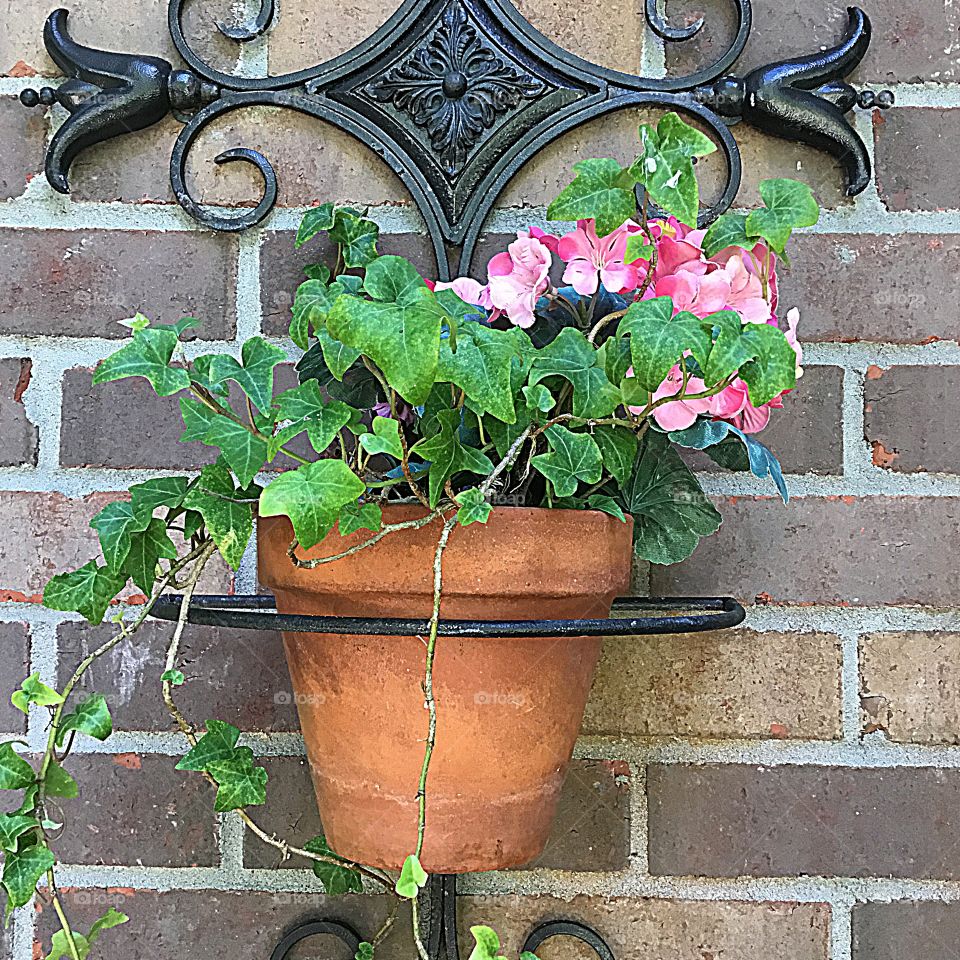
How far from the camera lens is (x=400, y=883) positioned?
57cm

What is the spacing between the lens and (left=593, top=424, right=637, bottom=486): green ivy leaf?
2.07ft

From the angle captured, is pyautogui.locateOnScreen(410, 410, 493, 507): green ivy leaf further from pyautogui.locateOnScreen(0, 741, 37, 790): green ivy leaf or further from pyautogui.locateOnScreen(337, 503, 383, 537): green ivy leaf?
pyautogui.locateOnScreen(0, 741, 37, 790): green ivy leaf

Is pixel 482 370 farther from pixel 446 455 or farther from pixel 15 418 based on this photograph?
pixel 15 418

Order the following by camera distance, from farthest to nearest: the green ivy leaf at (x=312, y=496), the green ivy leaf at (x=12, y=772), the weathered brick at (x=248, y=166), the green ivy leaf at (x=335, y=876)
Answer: the weathered brick at (x=248, y=166)
the green ivy leaf at (x=335, y=876)
the green ivy leaf at (x=12, y=772)
the green ivy leaf at (x=312, y=496)

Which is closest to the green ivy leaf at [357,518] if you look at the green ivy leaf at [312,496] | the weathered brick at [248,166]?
the green ivy leaf at [312,496]

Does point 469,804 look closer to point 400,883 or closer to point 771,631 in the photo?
point 400,883

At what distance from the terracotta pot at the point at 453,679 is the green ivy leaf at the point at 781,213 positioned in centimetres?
18

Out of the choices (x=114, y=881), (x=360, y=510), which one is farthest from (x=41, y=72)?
(x=114, y=881)

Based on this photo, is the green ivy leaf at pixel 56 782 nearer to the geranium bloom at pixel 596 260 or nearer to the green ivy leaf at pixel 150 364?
the green ivy leaf at pixel 150 364

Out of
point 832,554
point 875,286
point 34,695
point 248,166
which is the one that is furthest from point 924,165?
point 34,695

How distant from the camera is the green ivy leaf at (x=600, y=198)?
0.60 meters

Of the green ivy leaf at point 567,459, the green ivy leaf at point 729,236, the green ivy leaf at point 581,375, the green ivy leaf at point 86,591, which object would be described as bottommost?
the green ivy leaf at point 86,591

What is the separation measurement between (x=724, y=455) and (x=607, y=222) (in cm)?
19

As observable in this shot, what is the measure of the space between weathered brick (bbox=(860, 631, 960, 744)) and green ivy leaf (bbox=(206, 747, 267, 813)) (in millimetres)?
442
